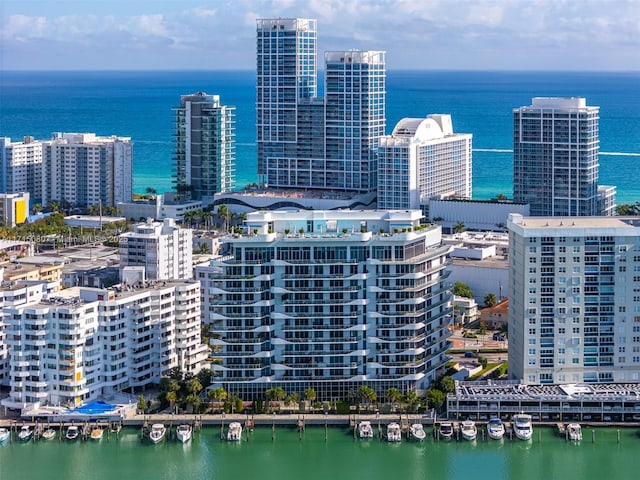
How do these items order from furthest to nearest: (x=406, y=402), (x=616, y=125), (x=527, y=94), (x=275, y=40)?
(x=527, y=94)
(x=616, y=125)
(x=275, y=40)
(x=406, y=402)

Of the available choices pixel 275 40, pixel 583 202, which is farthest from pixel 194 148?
pixel 583 202

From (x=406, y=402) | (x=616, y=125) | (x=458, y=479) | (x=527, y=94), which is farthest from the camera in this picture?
(x=527, y=94)

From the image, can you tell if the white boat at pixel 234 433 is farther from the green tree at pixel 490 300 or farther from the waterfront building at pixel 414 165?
the waterfront building at pixel 414 165

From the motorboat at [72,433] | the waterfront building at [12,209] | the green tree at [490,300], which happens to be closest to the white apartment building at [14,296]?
the motorboat at [72,433]

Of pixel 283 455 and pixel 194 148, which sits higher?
pixel 194 148

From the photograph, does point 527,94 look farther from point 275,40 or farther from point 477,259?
point 477,259

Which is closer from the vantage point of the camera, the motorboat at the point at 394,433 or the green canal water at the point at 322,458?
the green canal water at the point at 322,458

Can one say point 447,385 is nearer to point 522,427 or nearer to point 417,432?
point 417,432

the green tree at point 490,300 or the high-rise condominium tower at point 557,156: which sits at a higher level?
the high-rise condominium tower at point 557,156
